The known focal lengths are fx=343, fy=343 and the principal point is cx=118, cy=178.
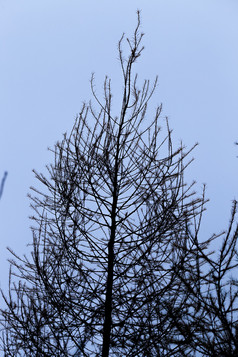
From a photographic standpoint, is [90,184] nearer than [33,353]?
No

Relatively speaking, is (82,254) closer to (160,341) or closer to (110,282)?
(110,282)

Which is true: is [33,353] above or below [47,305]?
below

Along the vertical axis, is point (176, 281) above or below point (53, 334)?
above

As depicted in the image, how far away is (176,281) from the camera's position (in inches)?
175

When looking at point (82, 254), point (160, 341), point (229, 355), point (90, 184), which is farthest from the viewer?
point (90, 184)

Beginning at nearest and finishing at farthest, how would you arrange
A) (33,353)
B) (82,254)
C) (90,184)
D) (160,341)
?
(160,341) < (33,353) < (82,254) < (90,184)

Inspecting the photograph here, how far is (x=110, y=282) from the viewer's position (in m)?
4.64

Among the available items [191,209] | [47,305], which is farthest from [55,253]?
[191,209]

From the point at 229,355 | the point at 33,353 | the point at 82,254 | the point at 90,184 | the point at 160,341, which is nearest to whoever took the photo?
the point at 229,355

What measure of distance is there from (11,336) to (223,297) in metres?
2.91

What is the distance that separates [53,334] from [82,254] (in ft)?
3.37

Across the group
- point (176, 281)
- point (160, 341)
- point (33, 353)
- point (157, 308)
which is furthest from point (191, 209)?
point (33, 353)

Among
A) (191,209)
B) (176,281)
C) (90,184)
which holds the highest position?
(90,184)

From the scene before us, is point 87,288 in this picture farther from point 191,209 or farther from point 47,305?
point 191,209
